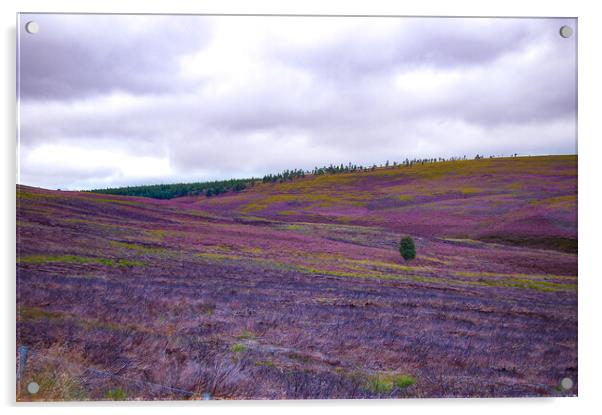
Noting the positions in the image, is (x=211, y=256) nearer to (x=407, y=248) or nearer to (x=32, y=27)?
(x=407, y=248)

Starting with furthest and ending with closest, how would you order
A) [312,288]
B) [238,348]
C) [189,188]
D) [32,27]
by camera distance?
[189,188], [312,288], [238,348], [32,27]

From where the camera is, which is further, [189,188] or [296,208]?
[296,208]

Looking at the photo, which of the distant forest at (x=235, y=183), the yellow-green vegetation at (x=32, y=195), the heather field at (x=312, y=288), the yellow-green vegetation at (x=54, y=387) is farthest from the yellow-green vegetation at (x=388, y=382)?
the yellow-green vegetation at (x=32, y=195)

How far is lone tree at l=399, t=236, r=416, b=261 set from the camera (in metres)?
6.62

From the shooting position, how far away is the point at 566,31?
6258mm

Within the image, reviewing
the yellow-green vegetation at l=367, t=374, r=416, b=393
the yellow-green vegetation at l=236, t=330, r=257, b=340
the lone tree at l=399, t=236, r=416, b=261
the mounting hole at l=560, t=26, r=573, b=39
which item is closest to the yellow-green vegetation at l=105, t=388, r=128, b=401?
the yellow-green vegetation at l=236, t=330, r=257, b=340

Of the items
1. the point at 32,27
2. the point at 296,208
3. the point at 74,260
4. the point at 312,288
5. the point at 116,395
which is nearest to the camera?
the point at 116,395

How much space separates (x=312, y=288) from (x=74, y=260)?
2974mm

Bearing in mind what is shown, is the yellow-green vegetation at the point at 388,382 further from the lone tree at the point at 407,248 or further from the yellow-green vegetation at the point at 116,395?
the yellow-green vegetation at the point at 116,395

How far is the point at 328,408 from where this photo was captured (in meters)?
5.92

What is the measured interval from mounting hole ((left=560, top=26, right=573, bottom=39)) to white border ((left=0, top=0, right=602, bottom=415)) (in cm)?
12
